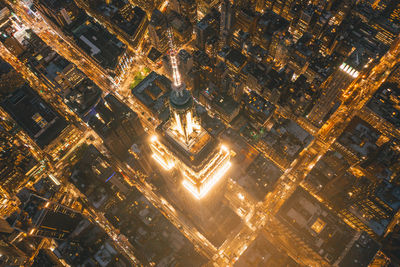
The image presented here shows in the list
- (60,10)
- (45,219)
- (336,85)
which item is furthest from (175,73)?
(60,10)

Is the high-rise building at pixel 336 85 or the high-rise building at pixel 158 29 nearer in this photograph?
the high-rise building at pixel 336 85

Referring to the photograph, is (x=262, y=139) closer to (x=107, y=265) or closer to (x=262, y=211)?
(x=262, y=211)

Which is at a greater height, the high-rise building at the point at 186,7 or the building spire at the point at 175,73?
the high-rise building at the point at 186,7

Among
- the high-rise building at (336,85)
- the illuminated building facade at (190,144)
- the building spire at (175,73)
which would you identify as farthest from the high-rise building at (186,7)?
the building spire at (175,73)

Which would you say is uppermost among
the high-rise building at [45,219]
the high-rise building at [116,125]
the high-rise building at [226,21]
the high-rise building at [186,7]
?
the high-rise building at [226,21]

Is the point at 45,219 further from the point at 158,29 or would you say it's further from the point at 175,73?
the point at 158,29

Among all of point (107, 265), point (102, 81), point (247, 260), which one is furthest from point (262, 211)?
point (102, 81)

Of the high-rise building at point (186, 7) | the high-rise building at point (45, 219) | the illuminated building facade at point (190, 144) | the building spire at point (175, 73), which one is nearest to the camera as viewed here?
the building spire at point (175, 73)

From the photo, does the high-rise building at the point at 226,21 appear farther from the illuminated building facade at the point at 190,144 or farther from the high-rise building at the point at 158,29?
the illuminated building facade at the point at 190,144

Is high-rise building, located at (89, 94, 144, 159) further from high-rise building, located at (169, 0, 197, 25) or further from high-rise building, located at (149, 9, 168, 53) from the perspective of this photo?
high-rise building, located at (169, 0, 197, 25)
